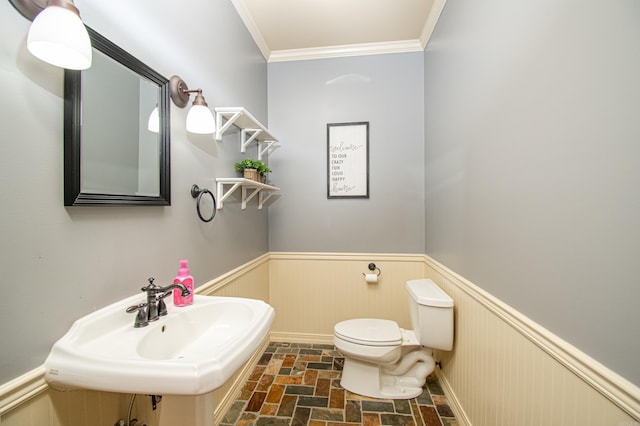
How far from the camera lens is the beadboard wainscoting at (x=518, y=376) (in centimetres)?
66

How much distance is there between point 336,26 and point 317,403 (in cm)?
281

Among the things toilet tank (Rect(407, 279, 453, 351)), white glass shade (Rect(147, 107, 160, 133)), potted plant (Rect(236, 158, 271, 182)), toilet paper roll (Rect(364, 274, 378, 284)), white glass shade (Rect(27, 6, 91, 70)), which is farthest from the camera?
toilet paper roll (Rect(364, 274, 378, 284))

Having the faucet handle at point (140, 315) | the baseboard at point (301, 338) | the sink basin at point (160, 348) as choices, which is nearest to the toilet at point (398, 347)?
the baseboard at point (301, 338)

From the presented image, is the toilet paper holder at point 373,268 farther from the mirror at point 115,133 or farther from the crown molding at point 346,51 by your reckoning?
the crown molding at point 346,51

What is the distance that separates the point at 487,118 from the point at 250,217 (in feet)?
5.47

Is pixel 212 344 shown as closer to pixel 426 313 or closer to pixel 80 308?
pixel 80 308

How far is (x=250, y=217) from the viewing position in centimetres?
201

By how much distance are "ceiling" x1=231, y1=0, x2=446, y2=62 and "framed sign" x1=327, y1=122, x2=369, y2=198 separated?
2.30 ft

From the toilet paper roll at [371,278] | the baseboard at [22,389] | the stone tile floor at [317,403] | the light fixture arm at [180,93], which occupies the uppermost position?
the light fixture arm at [180,93]

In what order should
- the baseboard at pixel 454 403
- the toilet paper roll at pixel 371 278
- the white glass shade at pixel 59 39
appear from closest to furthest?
the white glass shade at pixel 59 39 < the baseboard at pixel 454 403 < the toilet paper roll at pixel 371 278

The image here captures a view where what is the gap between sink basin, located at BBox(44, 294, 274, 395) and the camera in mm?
617

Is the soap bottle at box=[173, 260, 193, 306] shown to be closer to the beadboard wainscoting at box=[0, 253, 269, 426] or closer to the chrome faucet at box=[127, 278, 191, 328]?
the chrome faucet at box=[127, 278, 191, 328]

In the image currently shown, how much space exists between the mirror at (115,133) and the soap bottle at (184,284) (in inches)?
11.7

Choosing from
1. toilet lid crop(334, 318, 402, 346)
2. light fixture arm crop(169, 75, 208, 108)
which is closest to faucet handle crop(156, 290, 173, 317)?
light fixture arm crop(169, 75, 208, 108)
